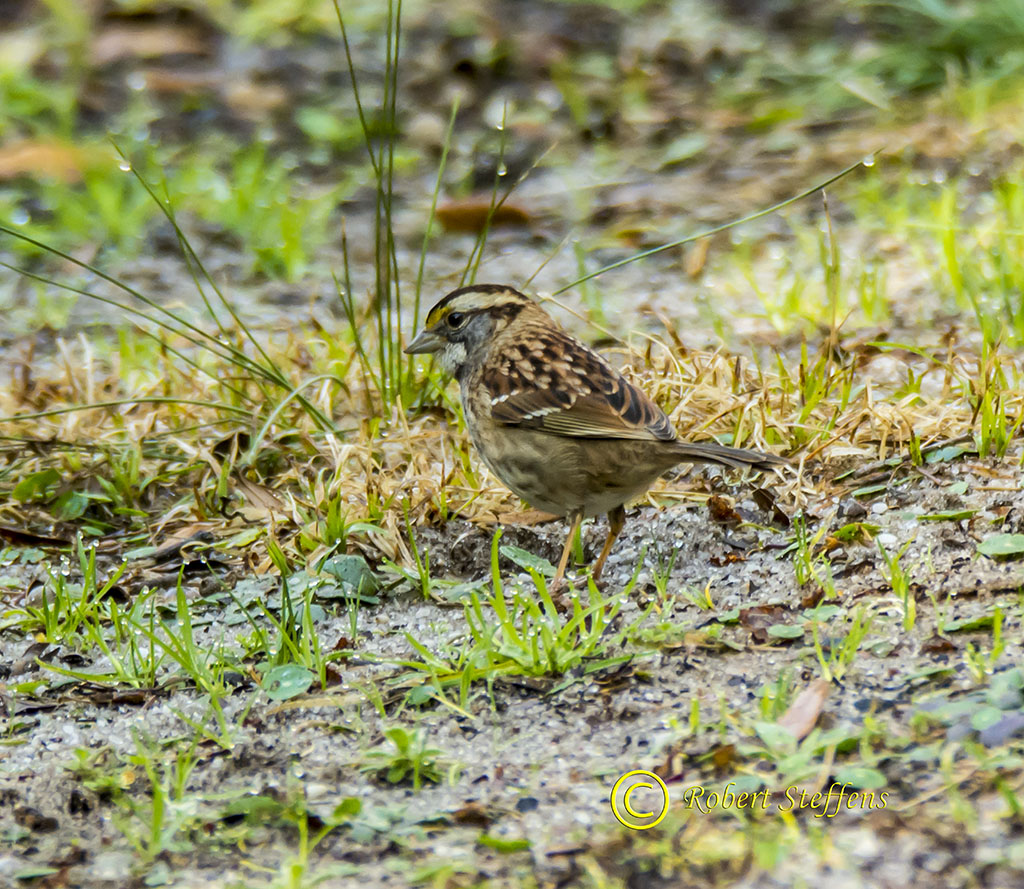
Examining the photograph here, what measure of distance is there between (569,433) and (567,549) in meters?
0.34

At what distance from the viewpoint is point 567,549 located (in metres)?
3.99

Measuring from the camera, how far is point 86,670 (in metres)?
3.77

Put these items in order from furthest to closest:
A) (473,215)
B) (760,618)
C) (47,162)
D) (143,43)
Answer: (143,43)
(47,162)
(473,215)
(760,618)

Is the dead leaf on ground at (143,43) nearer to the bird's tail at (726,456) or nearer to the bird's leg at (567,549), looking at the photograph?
the bird's leg at (567,549)

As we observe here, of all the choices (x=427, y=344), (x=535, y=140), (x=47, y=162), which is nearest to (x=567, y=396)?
(x=427, y=344)

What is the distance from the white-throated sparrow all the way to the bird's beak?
8.6 inches

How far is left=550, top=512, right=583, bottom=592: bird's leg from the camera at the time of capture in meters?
3.93

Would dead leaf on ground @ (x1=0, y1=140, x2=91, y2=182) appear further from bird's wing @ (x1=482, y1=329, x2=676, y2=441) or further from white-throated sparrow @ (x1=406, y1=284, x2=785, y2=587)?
bird's wing @ (x1=482, y1=329, x2=676, y2=441)

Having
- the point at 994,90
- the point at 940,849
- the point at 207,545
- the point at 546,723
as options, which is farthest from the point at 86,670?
the point at 994,90

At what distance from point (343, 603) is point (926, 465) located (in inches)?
70.3

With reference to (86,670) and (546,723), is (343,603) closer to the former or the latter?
(86,670)

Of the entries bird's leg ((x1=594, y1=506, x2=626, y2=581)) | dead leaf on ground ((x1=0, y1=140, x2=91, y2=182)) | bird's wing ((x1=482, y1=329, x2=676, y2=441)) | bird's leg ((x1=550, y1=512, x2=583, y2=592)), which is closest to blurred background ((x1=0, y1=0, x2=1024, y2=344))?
dead leaf on ground ((x1=0, y1=140, x2=91, y2=182))

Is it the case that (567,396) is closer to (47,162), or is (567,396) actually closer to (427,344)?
(427,344)

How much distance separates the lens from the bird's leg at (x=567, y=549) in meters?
3.93
